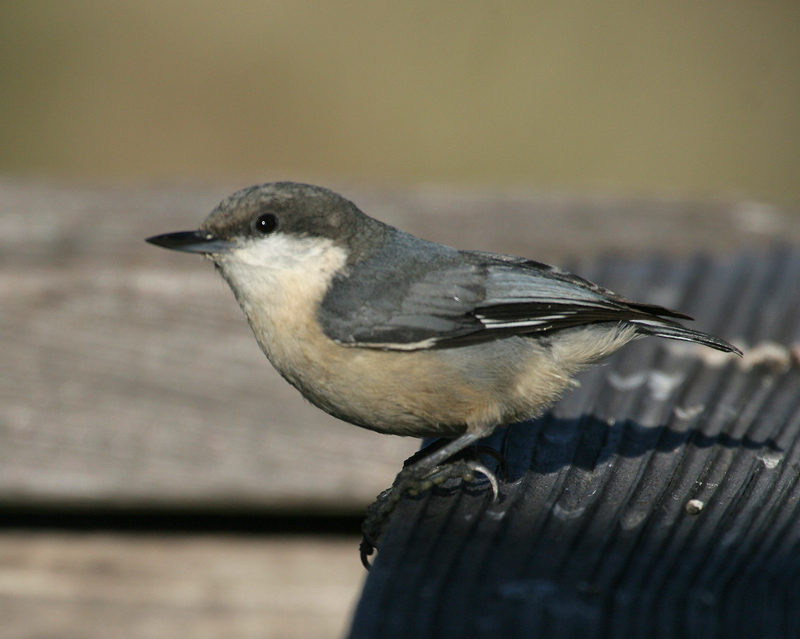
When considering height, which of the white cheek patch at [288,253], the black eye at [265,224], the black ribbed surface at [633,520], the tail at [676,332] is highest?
the black eye at [265,224]

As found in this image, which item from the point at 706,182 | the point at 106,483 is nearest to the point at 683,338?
the point at 106,483

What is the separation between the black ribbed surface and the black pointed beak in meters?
0.81

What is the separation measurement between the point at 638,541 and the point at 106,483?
1515mm

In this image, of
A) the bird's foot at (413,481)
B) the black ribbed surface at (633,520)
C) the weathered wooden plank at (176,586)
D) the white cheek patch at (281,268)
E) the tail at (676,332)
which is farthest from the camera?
the weathered wooden plank at (176,586)

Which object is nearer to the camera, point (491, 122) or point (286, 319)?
point (286, 319)

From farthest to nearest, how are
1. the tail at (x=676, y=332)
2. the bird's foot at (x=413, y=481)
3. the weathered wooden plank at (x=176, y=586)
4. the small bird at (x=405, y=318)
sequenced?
the weathered wooden plank at (x=176, y=586) < the small bird at (x=405, y=318) < the tail at (x=676, y=332) < the bird's foot at (x=413, y=481)

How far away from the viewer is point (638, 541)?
1.27m

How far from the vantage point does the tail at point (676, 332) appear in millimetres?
1998

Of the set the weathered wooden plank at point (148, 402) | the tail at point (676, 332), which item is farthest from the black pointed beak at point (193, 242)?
the tail at point (676, 332)

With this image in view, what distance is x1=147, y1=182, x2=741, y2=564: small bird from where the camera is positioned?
2.15 m

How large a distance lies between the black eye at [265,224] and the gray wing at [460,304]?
0.73 feet

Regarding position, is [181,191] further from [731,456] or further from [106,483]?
[731,456]

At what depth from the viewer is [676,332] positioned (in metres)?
2.11

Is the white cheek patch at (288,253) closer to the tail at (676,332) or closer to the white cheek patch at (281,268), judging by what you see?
the white cheek patch at (281,268)
